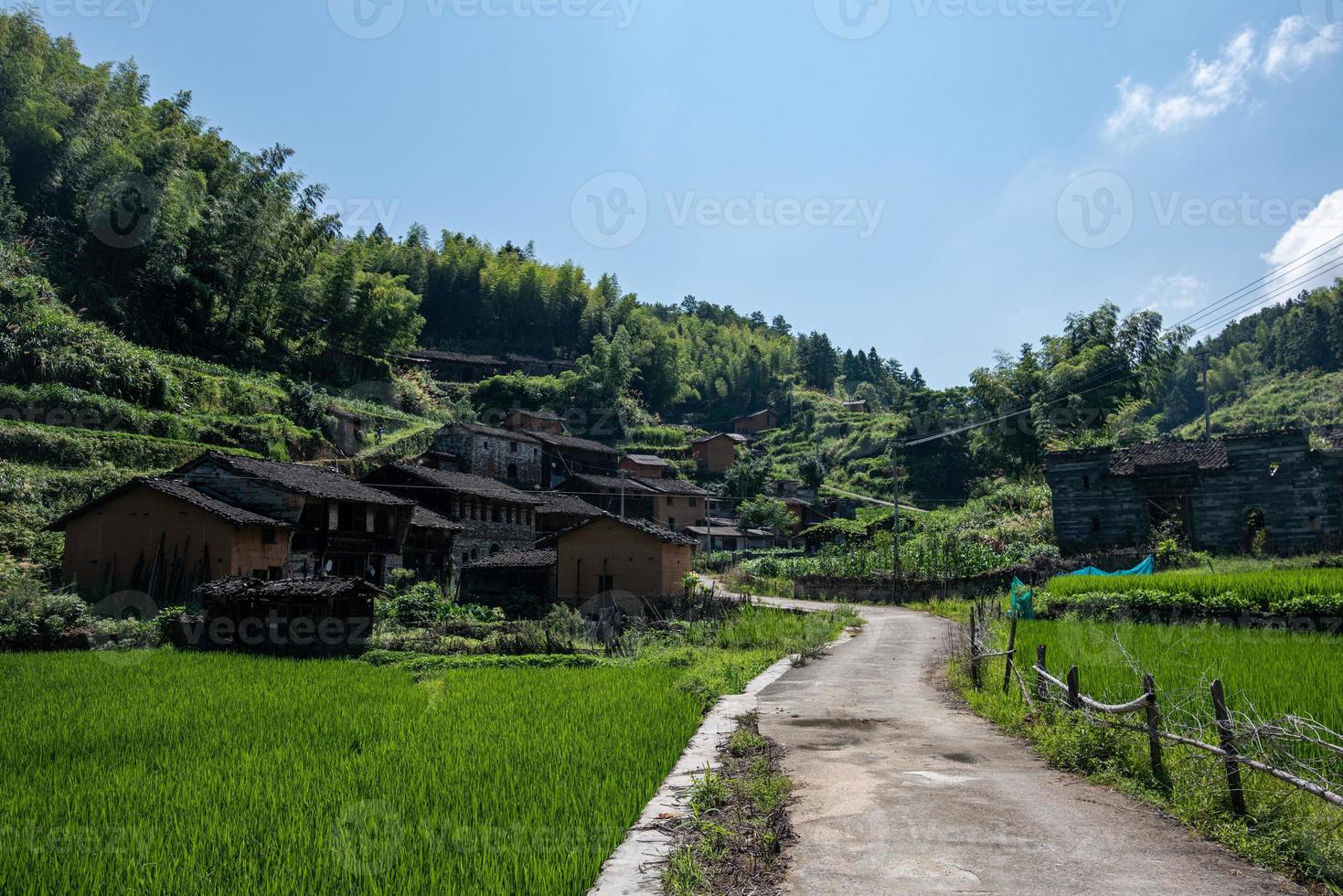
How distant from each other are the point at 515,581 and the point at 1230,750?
27.5 meters

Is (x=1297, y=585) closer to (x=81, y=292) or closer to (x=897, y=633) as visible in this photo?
(x=897, y=633)

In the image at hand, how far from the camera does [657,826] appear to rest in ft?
19.7

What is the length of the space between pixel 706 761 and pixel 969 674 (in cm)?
696

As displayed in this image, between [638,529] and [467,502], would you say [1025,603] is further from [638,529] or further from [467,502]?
[467,502]

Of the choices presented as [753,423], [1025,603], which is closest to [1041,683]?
[1025,603]

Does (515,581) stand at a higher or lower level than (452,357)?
lower

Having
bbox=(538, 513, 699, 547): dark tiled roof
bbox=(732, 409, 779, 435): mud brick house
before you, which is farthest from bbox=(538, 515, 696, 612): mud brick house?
bbox=(732, 409, 779, 435): mud brick house

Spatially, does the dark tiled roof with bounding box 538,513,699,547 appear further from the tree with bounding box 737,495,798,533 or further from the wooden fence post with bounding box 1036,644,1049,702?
the tree with bounding box 737,495,798,533

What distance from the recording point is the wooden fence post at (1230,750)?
5.70 meters

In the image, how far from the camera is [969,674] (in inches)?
516

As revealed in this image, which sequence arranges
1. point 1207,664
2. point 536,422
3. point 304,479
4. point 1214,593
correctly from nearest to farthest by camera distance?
point 1207,664, point 1214,593, point 304,479, point 536,422

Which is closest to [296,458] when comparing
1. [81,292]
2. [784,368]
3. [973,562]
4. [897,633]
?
[81,292]

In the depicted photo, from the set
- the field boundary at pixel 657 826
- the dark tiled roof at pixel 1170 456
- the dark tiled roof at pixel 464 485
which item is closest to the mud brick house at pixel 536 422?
the dark tiled roof at pixel 464 485

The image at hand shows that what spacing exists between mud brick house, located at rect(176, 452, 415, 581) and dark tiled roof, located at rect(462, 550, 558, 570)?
10.9ft
